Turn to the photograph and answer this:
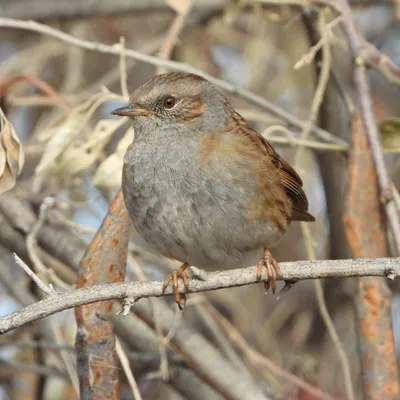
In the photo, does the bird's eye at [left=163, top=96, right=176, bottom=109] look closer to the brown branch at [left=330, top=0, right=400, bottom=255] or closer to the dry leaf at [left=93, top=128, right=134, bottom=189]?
the dry leaf at [left=93, top=128, right=134, bottom=189]

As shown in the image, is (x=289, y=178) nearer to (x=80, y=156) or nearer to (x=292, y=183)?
(x=292, y=183)

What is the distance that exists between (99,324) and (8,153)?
0.81 m

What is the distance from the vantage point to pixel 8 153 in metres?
3.53

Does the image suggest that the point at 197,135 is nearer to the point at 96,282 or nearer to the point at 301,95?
the point at 96,282

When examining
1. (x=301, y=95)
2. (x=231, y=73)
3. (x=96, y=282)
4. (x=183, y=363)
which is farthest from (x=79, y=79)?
(x=96, y=282)

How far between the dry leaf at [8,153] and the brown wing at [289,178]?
1.09 m

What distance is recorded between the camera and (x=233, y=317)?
19.2 ft

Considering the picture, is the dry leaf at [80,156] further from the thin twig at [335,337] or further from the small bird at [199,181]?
the thin twig at [335,337]

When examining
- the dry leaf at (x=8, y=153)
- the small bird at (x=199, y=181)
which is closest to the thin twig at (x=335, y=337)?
the small bird at (x=199, y=181)

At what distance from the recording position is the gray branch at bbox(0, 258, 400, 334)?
9.30 ft

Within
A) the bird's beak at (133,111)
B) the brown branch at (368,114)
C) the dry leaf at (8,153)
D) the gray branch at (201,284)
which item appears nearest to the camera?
the gray branch at (201,284)

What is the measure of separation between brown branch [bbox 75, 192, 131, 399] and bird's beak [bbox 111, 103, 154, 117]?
0.53 m

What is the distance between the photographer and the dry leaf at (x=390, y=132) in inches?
167

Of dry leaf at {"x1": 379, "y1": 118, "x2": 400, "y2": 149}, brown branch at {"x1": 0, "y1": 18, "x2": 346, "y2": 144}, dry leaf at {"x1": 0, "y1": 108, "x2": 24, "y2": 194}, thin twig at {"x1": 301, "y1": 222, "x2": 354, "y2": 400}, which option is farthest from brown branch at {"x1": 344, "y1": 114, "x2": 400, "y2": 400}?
dry leaf at {"x1": 0, "y1": 108, "x2": 24, "y2": 194}
